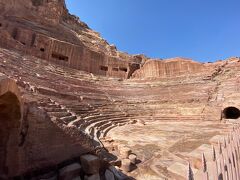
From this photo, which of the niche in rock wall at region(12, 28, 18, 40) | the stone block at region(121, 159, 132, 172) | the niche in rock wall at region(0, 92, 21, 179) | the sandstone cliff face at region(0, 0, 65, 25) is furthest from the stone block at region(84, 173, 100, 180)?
the sandstone cliff face at region(0, 0, 65, 25)

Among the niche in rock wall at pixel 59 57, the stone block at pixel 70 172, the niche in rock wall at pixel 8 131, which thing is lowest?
the stone block at pixel 70 172

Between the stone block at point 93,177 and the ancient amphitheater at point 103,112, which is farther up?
the ancient amphitheater at point 103,112

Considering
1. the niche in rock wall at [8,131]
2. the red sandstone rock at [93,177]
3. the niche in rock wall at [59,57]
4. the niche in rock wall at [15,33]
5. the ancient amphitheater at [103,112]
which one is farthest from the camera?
the niche in rock wall at [59,57]

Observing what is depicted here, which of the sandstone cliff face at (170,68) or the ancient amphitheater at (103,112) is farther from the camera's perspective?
the sandstone cliff face at (170,68)

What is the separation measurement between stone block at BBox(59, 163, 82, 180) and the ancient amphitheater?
0.02 metres

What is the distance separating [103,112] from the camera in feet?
49.1

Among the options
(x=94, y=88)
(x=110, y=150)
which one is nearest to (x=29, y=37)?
(x=94, y=88)

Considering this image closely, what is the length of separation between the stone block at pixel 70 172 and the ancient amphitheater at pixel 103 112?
0.02m

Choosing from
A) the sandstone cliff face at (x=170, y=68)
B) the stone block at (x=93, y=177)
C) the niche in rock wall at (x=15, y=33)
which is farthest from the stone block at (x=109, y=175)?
the sandstone cliff face at (x=170, y=68)

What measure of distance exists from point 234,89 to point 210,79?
13.6 feet

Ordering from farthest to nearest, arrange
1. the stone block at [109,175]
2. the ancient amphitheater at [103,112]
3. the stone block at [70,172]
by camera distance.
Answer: the stone block at [109,175] < the stone block at [70,172] < the ancient amphitheater at [103,112]

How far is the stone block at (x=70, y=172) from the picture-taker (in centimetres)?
447

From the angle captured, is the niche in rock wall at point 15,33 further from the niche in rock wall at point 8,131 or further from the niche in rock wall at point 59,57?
the niche in rock wall at point 8,131

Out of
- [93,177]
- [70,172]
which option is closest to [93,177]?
[93,177]
